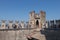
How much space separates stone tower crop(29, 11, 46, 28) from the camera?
27237 mm

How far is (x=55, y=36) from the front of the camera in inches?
843

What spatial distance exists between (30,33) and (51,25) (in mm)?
2997

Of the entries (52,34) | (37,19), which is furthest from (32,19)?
(52,34)

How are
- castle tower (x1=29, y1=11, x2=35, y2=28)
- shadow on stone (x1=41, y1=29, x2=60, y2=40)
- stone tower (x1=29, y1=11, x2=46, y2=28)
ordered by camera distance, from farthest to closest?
1. stone tower (x1=29, y1=11, x2=46, y2=28)
2. castle tower (x1=29, y1=11, x2=35, y2=28)
3. shadow on stone (x1=41, y1=29, x2=60, y2=40)

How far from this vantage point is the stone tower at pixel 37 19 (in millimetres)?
27237

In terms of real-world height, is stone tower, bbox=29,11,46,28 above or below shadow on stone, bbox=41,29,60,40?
above

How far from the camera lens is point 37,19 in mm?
27703

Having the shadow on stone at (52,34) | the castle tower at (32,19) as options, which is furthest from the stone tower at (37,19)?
the shadow on stone at (52,34)

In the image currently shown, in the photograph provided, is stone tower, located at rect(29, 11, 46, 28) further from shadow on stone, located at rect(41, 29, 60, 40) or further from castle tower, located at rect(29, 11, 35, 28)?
shadow on stone, located at rect(41, 29, 60, 40)

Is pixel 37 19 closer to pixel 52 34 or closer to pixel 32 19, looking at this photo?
pixel 32 19

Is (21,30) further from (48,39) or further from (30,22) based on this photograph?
(48,39)

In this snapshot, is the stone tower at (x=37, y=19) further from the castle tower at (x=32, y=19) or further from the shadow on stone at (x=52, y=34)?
the shadow on stone at (x=52, y=34)

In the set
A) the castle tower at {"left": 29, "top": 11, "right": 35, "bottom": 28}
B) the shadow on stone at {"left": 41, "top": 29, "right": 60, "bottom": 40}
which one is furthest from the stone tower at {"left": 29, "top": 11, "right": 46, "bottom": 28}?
the shadow on stone at {"left": 41, "top": 29, "right": 60, "bottom": 40}

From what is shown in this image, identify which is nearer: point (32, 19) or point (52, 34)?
point (52, 34)
